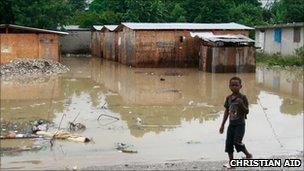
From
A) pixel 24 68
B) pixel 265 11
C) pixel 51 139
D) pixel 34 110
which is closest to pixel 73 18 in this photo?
pixel 265 11

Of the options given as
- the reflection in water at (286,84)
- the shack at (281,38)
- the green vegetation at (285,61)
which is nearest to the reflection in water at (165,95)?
the reflection in water at (286,84)

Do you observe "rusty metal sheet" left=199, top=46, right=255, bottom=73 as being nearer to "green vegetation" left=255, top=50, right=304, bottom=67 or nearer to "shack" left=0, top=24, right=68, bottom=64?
"green vegetation" left=255, top=50, right=304, bottom=67

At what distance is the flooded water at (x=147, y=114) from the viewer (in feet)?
30.6

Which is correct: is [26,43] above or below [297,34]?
below

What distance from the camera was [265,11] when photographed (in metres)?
53.6

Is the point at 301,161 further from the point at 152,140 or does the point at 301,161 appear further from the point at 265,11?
the point at 265,11

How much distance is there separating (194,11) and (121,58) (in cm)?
1765

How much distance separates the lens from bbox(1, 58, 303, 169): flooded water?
367 inches

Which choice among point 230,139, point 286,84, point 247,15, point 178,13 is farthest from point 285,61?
point 247,15

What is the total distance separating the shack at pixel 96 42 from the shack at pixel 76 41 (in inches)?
38.0

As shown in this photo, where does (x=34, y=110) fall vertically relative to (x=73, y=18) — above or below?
below

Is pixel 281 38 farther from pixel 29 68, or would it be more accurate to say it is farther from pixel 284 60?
pixel 29 68

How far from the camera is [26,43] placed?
27.1 meters

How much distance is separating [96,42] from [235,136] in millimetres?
35290
